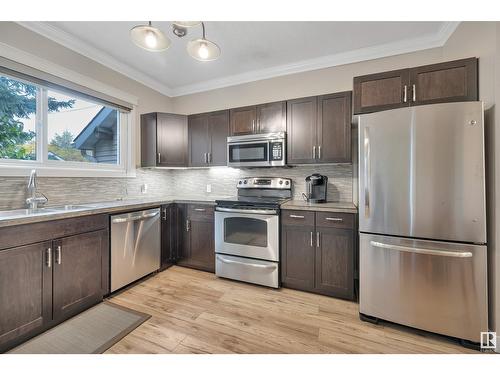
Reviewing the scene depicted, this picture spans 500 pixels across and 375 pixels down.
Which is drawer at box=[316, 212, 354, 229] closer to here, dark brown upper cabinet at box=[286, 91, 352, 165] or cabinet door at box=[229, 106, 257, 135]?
dark brown upper cabinet at box=[286, 91, 352, 165]

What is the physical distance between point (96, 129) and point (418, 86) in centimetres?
366

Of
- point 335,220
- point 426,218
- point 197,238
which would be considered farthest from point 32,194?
point 426,218

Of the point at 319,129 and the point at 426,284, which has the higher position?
the point at 319,129

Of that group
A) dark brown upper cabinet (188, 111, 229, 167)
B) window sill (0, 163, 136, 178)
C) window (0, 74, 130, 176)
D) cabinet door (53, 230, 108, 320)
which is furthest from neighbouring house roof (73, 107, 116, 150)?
cabinet door (53, 230, 108, 320)

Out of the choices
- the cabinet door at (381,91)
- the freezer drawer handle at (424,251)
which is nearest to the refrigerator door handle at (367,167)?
the freezer drawer handle at (424,251)

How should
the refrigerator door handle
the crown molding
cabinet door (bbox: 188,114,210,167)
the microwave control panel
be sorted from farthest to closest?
cabinet door (bbox: 188,114,210,167)
the microwave control panel
the crown molding
the refrigerator door handle

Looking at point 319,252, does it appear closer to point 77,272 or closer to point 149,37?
point 77,272

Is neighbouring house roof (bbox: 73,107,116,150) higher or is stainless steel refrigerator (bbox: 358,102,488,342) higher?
neighbouring house roof (bbox: 73,107,116,150)

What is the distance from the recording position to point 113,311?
79.4 inches

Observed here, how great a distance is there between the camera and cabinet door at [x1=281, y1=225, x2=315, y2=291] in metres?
2.35

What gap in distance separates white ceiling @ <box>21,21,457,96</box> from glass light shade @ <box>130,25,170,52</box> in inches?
30.0

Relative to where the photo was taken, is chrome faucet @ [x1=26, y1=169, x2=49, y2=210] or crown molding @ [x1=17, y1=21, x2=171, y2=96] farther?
crown molding @ [x1=17, y1=21, x2=171, y2=96]

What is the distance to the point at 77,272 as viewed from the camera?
76.3 inches

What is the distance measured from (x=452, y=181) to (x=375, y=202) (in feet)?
1.71
